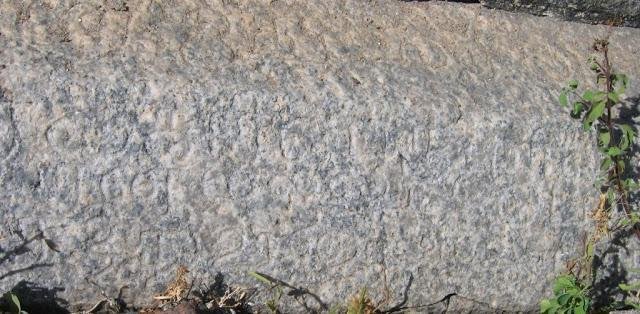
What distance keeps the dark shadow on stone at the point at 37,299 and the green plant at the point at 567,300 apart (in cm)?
139

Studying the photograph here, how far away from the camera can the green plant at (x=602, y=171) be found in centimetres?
229

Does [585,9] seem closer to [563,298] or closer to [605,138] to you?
[605,138]

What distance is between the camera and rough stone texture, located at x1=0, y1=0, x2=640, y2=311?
196cm

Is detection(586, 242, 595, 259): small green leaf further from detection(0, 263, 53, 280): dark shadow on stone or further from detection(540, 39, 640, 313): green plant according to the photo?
detection(0, 263, 53, 280): dark shadow on stone

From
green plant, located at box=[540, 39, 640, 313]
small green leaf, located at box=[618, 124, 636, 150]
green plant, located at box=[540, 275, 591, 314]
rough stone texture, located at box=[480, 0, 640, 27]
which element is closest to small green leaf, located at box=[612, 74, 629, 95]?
green plant, located at box=[540, 39, 640, 313]

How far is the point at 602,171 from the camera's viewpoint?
7.87 feet

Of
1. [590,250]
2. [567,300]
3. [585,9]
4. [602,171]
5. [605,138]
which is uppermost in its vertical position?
[585,9]

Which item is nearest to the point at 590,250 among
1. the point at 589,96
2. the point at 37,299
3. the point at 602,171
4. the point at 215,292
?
the point at 602,171

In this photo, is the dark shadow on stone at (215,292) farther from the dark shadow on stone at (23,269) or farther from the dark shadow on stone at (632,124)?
the dark shadow on stone at (632,124)

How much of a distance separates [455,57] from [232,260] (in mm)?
920

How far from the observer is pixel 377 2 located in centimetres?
242

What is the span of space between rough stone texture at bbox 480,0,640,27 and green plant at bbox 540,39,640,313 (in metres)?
0.19

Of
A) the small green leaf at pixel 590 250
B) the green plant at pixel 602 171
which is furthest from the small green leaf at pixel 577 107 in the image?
the small green leaf at pixel 590 250

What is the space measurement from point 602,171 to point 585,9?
0.61m
